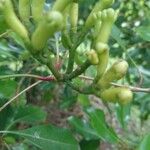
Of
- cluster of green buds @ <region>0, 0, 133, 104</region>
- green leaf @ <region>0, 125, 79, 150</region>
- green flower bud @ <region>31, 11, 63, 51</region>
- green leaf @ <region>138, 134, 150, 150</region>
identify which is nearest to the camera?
green flower bud @ <region>31, 11, 63, 51</region>

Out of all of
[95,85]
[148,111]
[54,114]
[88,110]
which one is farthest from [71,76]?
[54,114]

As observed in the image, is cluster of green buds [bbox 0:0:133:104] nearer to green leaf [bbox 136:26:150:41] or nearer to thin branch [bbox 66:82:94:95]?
thin branch [bbox 66:82:94:95]

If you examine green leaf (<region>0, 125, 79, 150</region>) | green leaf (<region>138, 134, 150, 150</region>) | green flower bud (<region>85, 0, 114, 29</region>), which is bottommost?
green leaf (<region>0, 125, 79, 150</region>)

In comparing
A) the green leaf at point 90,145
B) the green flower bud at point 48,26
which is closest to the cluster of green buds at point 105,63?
the green flower bud at point 48,26

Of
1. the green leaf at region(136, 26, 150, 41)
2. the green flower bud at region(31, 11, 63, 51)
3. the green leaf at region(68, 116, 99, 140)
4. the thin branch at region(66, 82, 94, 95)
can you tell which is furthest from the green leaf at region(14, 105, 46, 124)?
the green flower bud at region(31, 11, 63, 51)

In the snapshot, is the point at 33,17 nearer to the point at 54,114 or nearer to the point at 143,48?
the point at 143,48

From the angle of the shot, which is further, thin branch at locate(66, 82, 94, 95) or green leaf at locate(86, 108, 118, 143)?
green leaf at locate(86, 108, 118, 143)

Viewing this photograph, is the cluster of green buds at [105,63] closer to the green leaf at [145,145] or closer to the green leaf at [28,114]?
the green leaf at [145,145]
